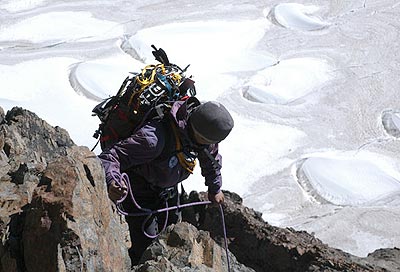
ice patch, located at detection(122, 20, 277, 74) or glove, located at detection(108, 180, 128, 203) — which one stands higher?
ice patch, located at detection(122, 20, 277, 74)

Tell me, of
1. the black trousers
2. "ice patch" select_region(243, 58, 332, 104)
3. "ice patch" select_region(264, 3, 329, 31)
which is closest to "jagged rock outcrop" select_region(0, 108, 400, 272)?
the black trousers

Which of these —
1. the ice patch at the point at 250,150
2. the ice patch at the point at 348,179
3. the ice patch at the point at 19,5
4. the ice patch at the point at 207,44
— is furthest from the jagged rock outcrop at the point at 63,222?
the ice patch at the point at 19,5

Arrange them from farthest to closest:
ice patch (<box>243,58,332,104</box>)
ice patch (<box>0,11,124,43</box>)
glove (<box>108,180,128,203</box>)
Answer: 1. ice patch (<box>0,11,124,43</box>)
2. ice patch (<box>243,58,332,104</box>)
3. glove (<box>108,180,128,203</box>)

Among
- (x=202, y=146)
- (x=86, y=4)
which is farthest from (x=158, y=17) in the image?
(x=202, y=146)

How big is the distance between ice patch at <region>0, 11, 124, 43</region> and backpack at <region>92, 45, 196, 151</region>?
8.73 meters

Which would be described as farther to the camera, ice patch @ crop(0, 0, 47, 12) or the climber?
ice patch @ crop(0, 0, 47, 12)

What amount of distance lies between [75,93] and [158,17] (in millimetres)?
4025

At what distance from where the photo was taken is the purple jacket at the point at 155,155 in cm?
365

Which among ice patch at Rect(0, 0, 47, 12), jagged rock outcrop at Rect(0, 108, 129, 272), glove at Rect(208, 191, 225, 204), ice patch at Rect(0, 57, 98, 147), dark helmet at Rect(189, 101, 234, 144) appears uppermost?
ice patch at Rect(0, 0, 47, 12)

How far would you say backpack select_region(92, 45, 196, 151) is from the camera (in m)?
3.97

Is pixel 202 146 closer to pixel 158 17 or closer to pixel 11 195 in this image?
pixel 11 195

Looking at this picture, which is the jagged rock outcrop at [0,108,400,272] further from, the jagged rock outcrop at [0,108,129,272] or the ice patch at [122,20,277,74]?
the ice patch at [122,20,277,74]

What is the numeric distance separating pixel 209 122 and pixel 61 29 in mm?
9951

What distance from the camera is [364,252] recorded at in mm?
7012
